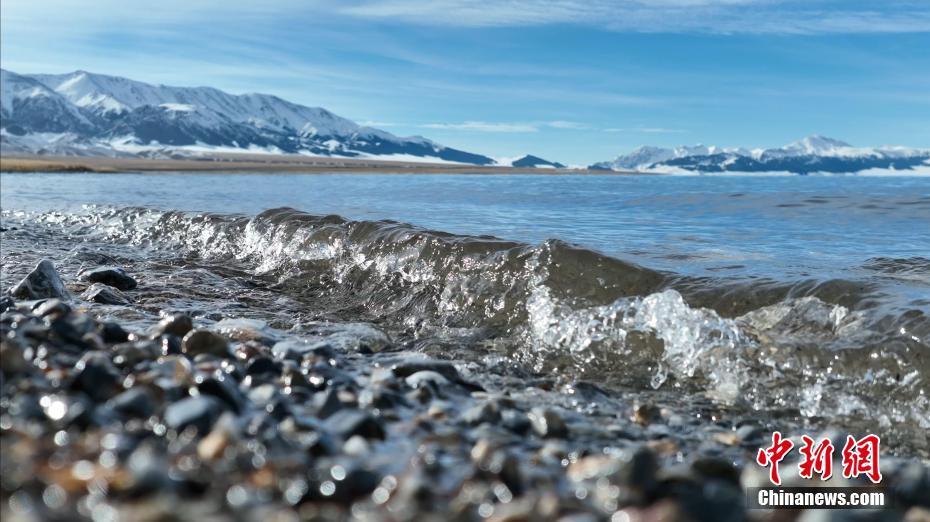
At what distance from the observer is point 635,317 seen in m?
7.90

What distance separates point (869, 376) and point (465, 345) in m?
3.83

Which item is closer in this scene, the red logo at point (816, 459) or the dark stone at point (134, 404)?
the dark stone at point (134, 404)

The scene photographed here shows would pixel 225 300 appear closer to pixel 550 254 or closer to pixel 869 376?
pixel 550 254

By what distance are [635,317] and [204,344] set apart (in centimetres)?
444

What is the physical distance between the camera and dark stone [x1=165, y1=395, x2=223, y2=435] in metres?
3.65

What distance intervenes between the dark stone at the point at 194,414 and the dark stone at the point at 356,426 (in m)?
0.61

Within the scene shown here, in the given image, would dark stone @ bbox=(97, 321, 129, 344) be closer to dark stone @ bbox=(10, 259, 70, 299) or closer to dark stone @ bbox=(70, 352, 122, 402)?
dark stone @ bbox=(70, 352, 122, 402)

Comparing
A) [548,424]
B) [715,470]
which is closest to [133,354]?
[548,424]

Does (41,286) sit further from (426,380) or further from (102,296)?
(426,380)

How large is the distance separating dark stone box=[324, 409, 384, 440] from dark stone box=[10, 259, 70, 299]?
5.91m

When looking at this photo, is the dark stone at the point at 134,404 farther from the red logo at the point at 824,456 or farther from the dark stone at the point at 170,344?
the red logo at the point at 824,456

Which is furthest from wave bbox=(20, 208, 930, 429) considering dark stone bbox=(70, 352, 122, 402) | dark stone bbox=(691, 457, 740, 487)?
dark stone bbox=(70, 352, 122, 402)

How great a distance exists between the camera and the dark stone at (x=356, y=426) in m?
4.00

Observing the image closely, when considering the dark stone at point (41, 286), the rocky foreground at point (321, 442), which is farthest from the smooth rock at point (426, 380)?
the dark stone at point (41, 286)
